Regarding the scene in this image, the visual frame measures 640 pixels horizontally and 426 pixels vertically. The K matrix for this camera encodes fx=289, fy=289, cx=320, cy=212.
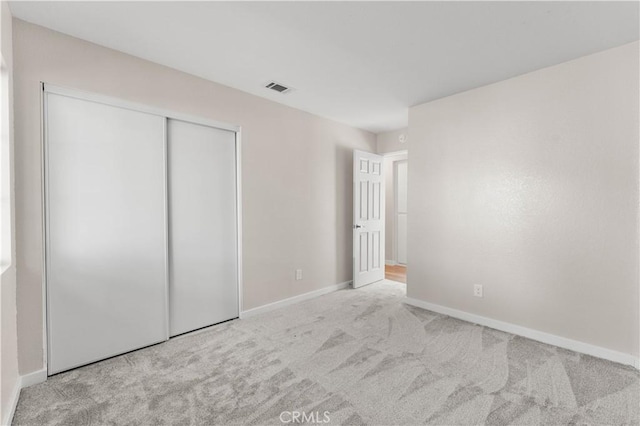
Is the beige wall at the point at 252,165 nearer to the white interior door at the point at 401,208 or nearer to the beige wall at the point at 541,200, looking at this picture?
the beige wall at the point at 541,200

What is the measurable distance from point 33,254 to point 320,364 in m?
2.13

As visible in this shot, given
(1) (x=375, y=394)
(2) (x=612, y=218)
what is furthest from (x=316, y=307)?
(2) (x=612, y=218)

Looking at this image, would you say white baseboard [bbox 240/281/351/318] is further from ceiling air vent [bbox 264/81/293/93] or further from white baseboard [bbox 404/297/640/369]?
ceiling air vent [bbox 264/81/293/93]

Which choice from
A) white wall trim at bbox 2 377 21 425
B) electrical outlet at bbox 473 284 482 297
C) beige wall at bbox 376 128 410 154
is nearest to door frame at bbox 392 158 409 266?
beige wall at bbox 376 128 410 154

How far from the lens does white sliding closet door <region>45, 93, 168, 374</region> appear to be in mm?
2068

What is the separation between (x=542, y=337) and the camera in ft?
8.35

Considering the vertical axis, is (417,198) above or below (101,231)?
above

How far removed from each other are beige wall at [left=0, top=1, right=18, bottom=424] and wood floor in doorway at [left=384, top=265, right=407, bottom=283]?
14.2 ft

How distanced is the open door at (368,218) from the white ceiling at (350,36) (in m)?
1.62

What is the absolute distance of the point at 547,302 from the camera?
2.54 meters

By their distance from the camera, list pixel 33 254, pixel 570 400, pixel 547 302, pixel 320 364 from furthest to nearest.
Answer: pixel 547 302
pixel 320 364
pixel 33 254
pixel 570 400

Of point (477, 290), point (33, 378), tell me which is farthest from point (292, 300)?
point (33, 378)

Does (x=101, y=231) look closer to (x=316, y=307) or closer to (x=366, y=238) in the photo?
(x=316, y=307)

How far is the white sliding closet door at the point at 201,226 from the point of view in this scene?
2686 mm
